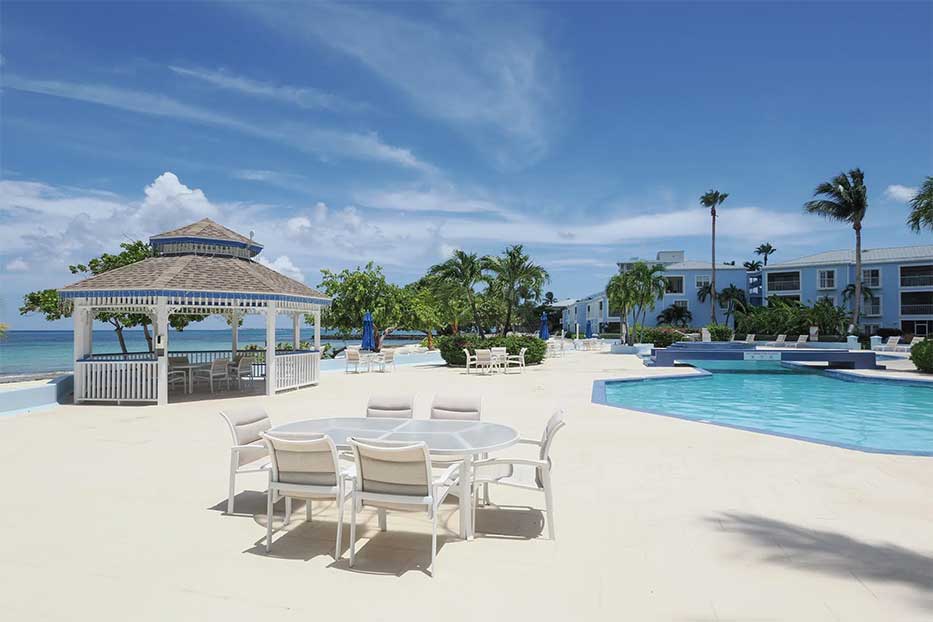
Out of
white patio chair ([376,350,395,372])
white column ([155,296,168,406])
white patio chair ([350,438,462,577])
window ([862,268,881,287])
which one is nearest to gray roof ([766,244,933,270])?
window ([862,268,881,287])

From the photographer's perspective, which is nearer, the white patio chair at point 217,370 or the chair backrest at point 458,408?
the chair backrest at point 458,408

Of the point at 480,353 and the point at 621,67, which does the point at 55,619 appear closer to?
the point at 480,353

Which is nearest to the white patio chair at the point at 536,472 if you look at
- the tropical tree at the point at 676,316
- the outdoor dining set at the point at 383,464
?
the outdoor dining set at the point at 383,464

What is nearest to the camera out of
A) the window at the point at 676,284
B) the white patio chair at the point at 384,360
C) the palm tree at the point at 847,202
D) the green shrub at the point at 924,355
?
the green shrub at the point at 924,355

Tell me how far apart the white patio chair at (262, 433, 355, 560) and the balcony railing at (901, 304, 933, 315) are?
174 feet

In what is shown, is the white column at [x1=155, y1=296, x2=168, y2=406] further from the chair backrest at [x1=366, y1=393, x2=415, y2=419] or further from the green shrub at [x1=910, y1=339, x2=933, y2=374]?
the green shrub at [x1=910, y1=339, x2=933, y2=374]

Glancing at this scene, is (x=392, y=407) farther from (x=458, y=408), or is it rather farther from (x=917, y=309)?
(x=917, y=309)

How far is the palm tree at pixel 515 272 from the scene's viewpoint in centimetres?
2392

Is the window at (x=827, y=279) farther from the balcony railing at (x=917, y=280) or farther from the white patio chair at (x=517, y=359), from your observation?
the white patio chair at (x=517, y=359)

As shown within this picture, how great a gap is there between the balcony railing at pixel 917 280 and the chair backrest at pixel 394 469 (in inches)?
2086

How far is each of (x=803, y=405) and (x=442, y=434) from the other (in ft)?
41.8

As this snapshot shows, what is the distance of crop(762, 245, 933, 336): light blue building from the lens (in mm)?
42188

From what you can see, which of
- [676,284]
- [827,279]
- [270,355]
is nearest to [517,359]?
[270,355]

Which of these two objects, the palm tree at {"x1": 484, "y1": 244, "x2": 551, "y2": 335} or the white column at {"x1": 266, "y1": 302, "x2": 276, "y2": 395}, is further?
the palm tree at {"x1": 484, "y1": 244, "x2": 551, "y2": 335}
